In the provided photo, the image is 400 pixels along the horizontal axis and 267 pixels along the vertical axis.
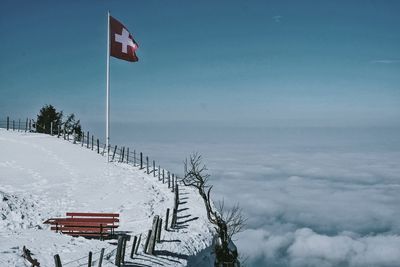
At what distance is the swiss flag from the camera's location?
3431 cm

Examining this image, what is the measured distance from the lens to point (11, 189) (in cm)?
2716

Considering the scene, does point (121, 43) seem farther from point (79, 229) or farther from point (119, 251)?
point (119, 251)

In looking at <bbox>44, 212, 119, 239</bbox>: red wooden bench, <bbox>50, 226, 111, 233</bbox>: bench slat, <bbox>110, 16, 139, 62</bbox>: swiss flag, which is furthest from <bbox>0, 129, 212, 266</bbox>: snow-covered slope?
<bbox>110, 16, 139, 62</bbox>: swiss flag

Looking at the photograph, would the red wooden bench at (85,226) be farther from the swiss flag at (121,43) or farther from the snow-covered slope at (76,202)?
the swiss flag at (121,43)


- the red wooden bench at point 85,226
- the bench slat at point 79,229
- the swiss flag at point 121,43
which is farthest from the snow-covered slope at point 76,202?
the swiss flag at point 121,43

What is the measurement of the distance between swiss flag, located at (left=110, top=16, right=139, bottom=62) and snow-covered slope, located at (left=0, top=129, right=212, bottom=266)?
9820 millimetres

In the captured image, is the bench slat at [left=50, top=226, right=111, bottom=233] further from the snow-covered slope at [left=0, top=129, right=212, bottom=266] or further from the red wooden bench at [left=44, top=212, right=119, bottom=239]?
the snow-covered slope at [left=0, top=129, right=212, bottom=266]

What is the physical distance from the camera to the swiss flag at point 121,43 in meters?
34.3

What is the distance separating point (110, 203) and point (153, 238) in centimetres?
945

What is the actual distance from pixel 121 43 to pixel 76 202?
14533 millimetres

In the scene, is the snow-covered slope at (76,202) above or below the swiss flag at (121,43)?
below

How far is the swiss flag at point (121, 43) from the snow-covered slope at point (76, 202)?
9.82m

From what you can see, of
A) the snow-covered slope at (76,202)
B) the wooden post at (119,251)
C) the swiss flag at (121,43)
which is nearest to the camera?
the wooden post at (119,251)

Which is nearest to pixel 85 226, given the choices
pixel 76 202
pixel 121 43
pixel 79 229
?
pixel 79 229
